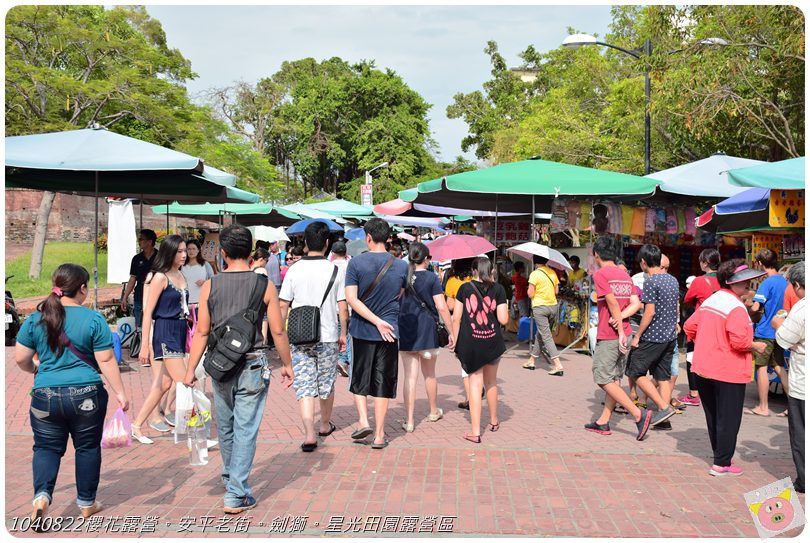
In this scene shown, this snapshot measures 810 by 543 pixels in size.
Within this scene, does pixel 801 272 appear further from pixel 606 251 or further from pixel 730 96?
pixel 730 96

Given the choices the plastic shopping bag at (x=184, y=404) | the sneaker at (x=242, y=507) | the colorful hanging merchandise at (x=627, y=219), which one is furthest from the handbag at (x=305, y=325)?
the colorful hanging merchandise at (x=627, y=219)

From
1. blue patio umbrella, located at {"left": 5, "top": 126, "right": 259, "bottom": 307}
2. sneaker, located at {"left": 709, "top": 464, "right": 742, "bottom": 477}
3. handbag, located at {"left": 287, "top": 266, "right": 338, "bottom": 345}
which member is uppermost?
blue patio umbrella, located at {"left": 5, "top": 126, "right": 259, "bottom": 307}

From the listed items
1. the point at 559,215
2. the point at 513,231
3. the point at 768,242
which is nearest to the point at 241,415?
the point at 768,242

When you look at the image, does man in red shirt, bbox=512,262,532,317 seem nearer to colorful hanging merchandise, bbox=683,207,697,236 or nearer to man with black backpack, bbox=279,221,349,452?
colorful hanging merchandise, bbox=683,207,697,236

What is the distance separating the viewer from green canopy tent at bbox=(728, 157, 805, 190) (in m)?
5.94

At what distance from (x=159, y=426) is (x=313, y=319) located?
184 centimetres

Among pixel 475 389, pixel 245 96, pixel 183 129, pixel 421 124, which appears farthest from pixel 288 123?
pixel 475 389

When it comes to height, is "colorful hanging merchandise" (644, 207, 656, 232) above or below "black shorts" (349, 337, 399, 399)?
above

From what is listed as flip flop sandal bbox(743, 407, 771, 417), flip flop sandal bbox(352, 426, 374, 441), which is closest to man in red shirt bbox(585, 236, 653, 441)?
flip flop sandal bbox(743, 407, 771, 417)

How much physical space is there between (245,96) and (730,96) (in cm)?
3322

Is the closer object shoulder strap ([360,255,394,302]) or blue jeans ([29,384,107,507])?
blue jeans ([29,384,107,507])

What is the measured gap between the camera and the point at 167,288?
5.66 m

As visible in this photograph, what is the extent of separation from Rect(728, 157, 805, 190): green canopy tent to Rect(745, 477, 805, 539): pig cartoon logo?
2.96 meters

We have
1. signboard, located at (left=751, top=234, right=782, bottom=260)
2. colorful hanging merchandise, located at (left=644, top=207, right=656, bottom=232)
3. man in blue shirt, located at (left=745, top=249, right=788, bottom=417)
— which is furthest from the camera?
colorful hanging merchandise, located at (left=644, top=207, right=656, bottom=232)
